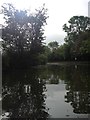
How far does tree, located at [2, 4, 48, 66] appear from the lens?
163 feet

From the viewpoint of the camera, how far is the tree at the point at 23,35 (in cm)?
4969

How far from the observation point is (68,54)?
81812 mm

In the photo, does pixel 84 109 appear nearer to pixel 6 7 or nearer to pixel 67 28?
pixel 6 7

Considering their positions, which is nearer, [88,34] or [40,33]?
[40,33]

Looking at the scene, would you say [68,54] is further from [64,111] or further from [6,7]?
[64,111]

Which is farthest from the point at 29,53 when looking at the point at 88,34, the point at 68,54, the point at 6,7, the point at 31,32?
the point at 68,54

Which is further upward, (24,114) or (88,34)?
(88,34)

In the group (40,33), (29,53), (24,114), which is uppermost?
(40,33)

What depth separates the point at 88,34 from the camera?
204ft

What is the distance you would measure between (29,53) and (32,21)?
6.15 m

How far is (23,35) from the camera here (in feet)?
165

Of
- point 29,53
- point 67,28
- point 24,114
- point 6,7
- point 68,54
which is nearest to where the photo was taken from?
point 24,114

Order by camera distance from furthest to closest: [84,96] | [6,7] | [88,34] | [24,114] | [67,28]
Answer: [67,28]
[88,34]
[6,7]
[84,96]
[24,114]

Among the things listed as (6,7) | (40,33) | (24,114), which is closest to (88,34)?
(40,33)
